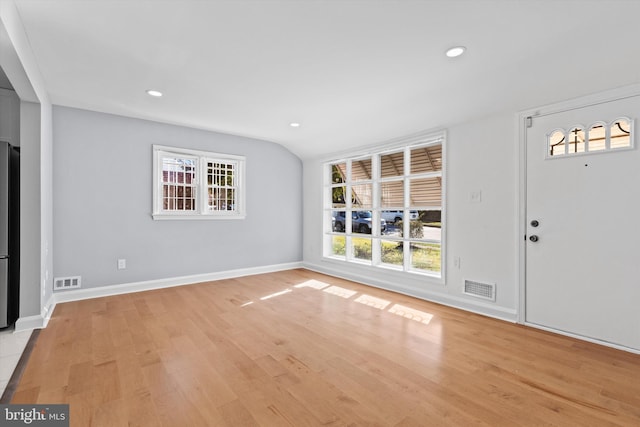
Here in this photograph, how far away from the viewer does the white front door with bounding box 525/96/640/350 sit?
267 cm

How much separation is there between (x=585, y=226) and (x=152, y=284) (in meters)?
5.51

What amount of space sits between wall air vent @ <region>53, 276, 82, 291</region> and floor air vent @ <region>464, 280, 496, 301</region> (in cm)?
512

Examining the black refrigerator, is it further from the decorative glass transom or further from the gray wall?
the decorative glass transom

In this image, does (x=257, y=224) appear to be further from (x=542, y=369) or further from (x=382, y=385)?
(x=542, y=369)

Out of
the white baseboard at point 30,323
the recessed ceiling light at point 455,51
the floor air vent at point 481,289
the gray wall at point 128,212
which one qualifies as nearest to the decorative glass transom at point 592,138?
the recessed ceiling light at point 455,51

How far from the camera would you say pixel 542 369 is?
232cm

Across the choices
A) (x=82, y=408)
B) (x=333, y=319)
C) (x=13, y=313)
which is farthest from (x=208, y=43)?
(x=13, y=313)

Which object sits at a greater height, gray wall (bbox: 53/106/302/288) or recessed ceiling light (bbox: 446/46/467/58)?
recessed ceiling light (bbox: 446/46/467/58)

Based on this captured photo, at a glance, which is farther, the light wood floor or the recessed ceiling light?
the recessed ceiling light

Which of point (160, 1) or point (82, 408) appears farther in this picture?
point (160, 1)

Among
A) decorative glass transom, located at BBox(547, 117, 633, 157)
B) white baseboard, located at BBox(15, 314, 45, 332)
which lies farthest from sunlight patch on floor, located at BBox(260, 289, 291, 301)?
decorative glass transom, located at BBox(547, 117, 633, 157)

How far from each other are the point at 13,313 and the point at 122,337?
136cm

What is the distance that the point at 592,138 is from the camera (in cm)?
288

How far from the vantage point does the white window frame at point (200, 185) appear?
15.3 feet
